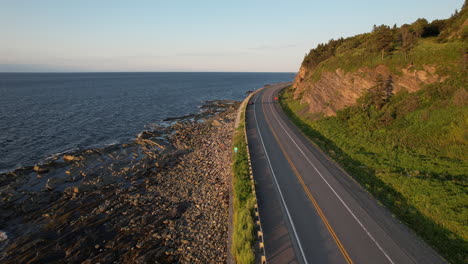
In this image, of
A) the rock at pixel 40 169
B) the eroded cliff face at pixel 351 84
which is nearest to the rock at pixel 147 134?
the rock at pixel 40 169

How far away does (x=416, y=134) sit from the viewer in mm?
27031

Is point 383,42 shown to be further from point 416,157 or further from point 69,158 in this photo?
point 69,158

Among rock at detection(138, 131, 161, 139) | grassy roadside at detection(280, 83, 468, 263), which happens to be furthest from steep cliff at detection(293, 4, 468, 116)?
rock at detection(138, 131, 161, 139)

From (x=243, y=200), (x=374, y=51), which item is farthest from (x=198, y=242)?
(x=374, y=51)

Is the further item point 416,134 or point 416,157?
point 416,134

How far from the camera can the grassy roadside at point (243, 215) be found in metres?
13.7

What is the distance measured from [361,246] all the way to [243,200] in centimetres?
895

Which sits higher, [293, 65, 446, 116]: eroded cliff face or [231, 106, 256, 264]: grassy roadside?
[293, 65, 446, 116]: eroded cliff face

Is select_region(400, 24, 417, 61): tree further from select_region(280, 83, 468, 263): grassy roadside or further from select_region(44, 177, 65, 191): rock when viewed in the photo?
select_region(44, 177, 65, 191): rock

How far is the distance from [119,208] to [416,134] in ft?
114

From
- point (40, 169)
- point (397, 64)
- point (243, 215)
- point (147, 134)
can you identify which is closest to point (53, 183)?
point (40, 169)

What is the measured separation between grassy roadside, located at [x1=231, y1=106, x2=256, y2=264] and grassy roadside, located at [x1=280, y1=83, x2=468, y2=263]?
35.1 ft

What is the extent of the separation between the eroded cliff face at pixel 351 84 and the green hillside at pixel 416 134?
104 centimetres

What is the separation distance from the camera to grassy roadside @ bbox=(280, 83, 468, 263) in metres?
15.3
